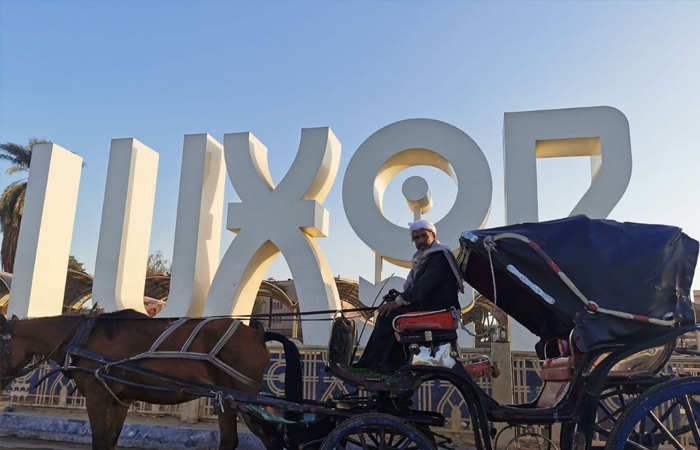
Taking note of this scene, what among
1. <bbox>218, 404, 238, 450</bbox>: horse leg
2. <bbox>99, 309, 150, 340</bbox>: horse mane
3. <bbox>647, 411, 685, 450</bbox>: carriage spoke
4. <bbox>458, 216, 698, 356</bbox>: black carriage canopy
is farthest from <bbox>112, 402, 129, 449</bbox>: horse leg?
<bbox>647, 411, 685, 450</bbox>: carriage spoke

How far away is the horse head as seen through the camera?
196 inches

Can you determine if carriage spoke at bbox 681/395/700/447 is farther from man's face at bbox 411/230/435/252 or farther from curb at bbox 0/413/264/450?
curb at bbox 0/413/264/450

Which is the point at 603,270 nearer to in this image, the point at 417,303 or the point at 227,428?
the point at 417,303

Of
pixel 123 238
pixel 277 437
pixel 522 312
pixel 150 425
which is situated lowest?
pixel 150 425

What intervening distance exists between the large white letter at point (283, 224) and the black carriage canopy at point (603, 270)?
18.9 feet

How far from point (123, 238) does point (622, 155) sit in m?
9.14

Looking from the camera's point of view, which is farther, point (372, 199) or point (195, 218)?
point (195, 218)

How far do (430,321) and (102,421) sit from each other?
3069mm

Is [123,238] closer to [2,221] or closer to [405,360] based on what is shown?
[405,360]

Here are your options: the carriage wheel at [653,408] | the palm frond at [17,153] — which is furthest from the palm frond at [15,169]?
the carriage wheel at [653,408]

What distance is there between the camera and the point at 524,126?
8.89 metres

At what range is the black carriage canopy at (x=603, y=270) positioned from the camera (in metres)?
3.58

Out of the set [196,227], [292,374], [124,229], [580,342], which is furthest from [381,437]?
[124,229]

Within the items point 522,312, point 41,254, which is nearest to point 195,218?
point 41,254
